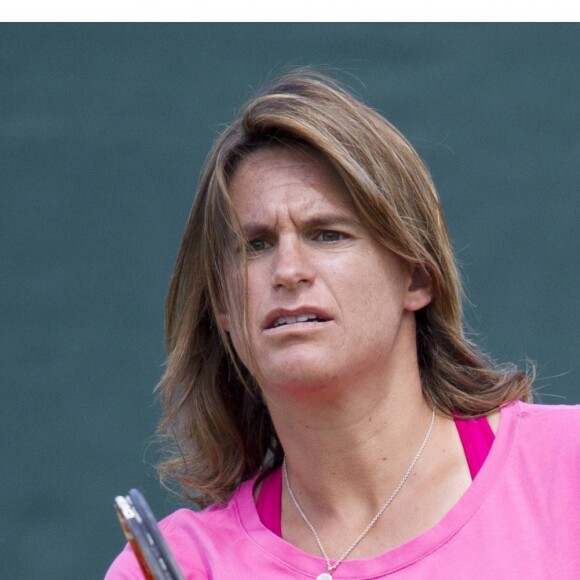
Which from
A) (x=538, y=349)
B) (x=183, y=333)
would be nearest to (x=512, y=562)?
(x=183, y=333)

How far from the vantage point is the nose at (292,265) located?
2224 mm

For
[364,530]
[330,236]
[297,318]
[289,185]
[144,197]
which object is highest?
[144,197]

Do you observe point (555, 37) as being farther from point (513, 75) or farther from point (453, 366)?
point (453, 366)

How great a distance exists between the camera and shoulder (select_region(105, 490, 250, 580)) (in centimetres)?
235

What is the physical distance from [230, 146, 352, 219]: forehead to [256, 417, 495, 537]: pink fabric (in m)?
0.40

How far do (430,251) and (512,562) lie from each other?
561 millimetres

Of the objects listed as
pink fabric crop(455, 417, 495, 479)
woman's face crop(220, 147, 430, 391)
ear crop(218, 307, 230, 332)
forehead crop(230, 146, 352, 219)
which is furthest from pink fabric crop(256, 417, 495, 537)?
forehead crop(230, 146, 352, 219)

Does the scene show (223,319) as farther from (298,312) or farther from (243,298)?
(298,312)

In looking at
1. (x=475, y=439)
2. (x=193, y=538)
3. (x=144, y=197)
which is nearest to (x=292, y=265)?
(x=475, y=439)

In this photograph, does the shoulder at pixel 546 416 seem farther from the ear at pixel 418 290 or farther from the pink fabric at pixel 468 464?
the ear at pixel 418 290

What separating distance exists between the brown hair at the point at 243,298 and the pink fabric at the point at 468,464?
4 centimetres

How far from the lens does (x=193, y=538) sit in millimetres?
2396

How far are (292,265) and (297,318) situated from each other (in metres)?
0.08

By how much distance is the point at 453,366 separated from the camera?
2459 millimetres
